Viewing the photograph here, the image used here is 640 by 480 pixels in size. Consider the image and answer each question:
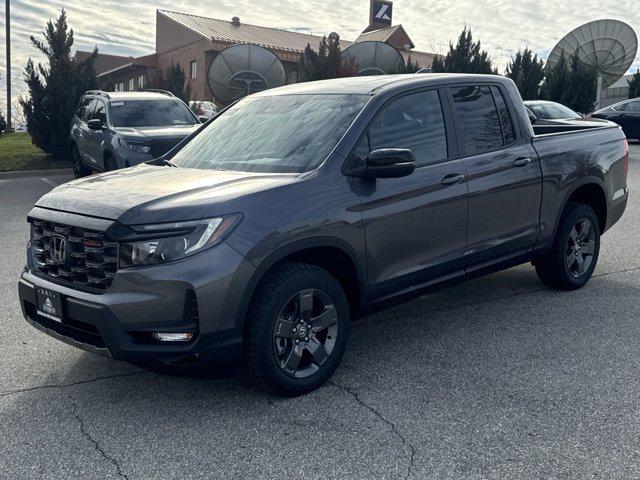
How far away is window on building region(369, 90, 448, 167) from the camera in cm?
436

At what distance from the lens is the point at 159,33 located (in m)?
51.9

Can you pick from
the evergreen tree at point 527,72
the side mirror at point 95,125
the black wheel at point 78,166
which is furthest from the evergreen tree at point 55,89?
the evergreen tree at point 527,72

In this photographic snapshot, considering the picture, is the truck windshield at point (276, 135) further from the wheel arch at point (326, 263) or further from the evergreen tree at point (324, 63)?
the evergreen tree at point (324, 63)

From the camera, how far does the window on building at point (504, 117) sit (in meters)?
5.23

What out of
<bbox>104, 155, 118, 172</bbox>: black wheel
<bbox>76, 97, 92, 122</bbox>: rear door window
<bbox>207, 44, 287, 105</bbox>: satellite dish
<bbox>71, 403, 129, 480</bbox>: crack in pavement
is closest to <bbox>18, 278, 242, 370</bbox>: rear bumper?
<bbox>71, 403, 129, 480</bbox>: crack in pavement

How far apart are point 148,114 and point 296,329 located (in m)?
9.81

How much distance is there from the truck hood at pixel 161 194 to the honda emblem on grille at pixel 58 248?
0.16 metres

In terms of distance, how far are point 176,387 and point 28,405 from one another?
0.81 m

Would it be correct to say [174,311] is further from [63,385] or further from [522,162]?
[522,162]

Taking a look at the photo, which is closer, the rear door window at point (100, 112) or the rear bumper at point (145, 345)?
the rear bumper at point (145, 345)

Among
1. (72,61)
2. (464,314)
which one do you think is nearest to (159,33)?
(72,61)

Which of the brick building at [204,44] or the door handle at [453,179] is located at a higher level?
the brick building at [204,44]

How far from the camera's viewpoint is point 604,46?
3161cm

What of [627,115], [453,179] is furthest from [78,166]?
[627,115]
